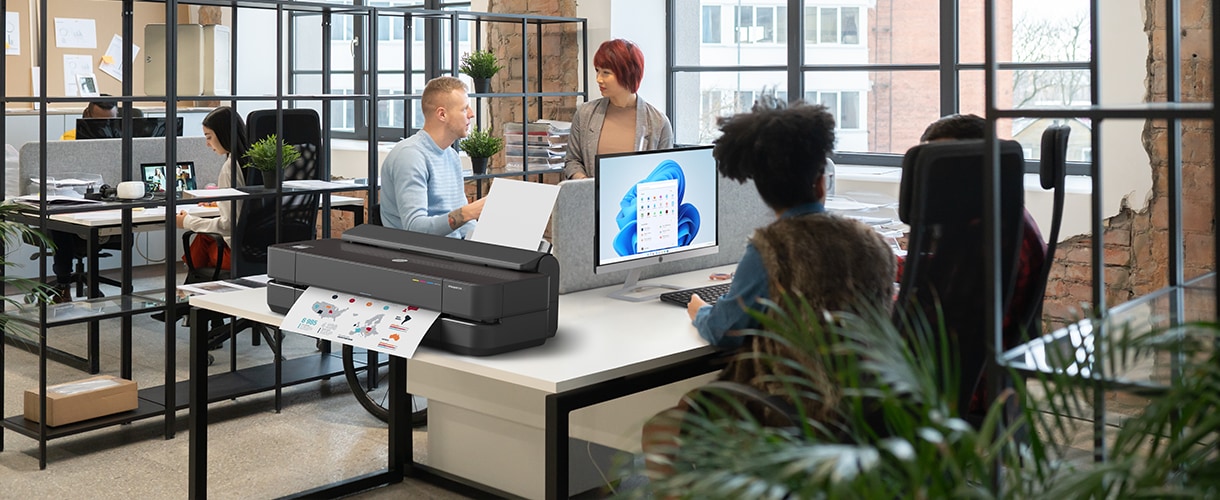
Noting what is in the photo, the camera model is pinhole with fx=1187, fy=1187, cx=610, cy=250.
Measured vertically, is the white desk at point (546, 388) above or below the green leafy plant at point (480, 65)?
below

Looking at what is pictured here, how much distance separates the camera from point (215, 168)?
6.09 metres

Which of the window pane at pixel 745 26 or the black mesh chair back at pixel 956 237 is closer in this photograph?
the black mesh chair back at pixel 956 237

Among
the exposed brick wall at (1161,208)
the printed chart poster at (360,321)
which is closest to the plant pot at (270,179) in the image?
the printed chart poster at (360,321)

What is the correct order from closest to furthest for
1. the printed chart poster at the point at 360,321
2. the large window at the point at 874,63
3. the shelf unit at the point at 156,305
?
the printed chart poster at the point at 360,321, the shelf unit at the point at 156,305, the large window at the point at 874,63

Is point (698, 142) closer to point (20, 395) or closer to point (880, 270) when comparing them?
point (20, 395)

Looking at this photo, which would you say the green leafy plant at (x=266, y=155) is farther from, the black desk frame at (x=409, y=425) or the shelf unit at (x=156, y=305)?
the black desk frame at (x=409, y=425)

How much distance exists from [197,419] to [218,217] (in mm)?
2036

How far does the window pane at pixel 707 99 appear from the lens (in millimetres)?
5398

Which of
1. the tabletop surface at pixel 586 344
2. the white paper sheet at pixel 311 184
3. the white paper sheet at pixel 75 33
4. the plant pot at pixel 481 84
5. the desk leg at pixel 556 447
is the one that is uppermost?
the white paper sheet at pixel 75 33

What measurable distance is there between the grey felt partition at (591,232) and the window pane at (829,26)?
179 cm

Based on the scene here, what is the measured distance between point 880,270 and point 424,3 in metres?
4.82

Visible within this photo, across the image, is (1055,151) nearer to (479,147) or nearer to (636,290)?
(636,290)

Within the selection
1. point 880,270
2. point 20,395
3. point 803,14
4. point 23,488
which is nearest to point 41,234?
point 23,488

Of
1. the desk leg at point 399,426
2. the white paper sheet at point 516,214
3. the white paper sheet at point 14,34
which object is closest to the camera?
the white paper sheet at point 516,214
